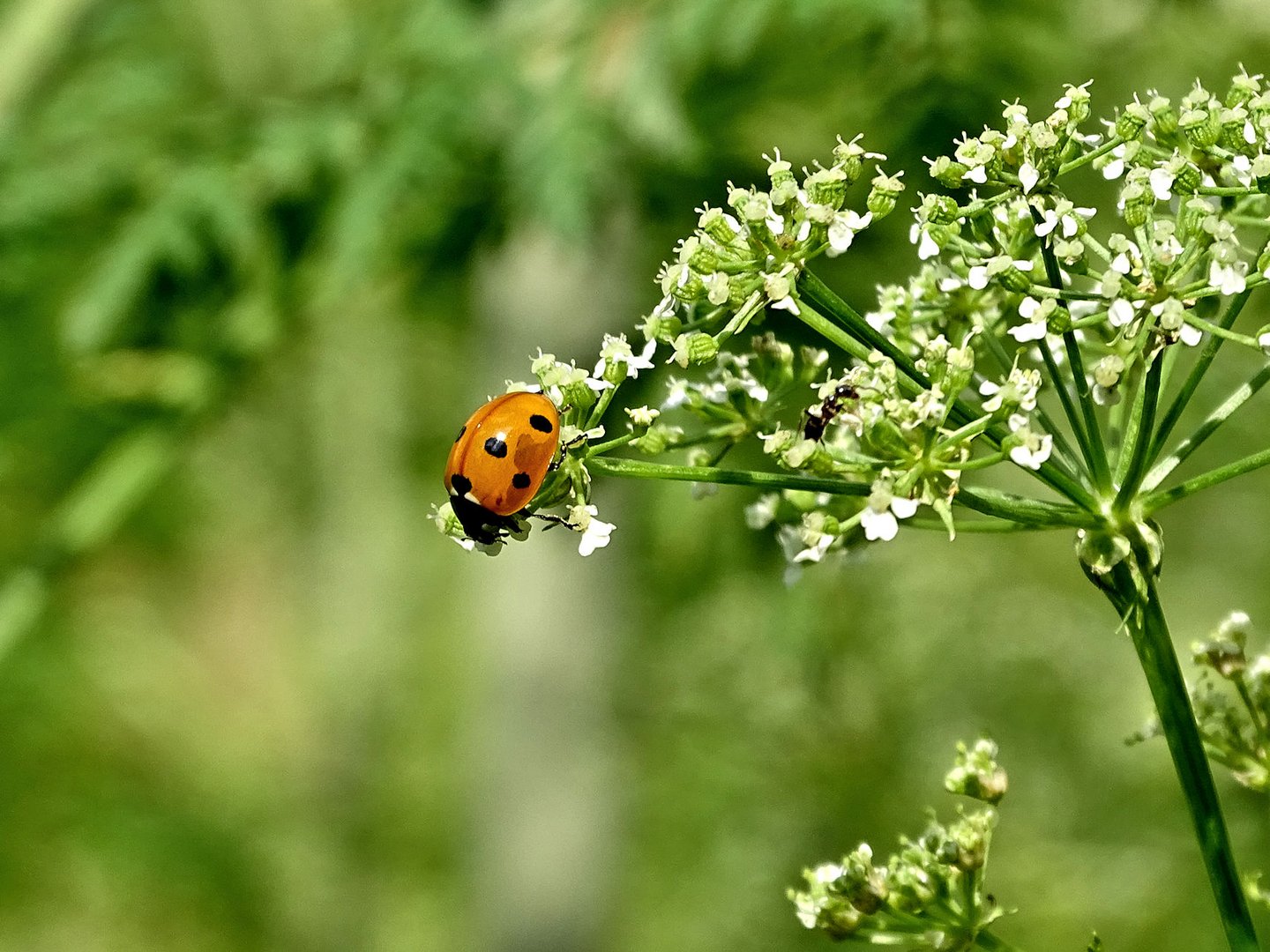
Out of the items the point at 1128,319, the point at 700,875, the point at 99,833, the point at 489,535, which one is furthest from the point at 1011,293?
the point at 99,833

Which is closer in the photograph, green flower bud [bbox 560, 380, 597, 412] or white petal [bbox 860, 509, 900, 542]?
white petal [bbox 860, 509, 900, 542]

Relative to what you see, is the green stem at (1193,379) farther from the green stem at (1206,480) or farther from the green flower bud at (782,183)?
the green flower bud at (782,183)

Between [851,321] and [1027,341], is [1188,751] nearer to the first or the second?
[1027,341]

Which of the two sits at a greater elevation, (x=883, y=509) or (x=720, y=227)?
(x=720, y=227)

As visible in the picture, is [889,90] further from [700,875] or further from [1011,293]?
[700,875]

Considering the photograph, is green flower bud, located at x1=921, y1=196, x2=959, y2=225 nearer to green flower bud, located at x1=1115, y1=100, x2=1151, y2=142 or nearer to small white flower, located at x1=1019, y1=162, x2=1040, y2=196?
Answer: small white flower, located at x1=1019, y1=162, x2=1040, y2=196

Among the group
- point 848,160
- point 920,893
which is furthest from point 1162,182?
point 920,893

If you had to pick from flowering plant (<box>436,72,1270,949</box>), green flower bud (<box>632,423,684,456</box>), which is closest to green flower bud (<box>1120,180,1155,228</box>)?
flowering plant (<box>436,72,1270,949</box>)

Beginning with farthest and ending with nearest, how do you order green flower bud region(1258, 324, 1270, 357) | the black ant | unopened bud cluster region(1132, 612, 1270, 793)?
unopened bud cluster region(1132, 612, 1270, 793)
the black ant
green flower bud region(1258, 324, 1270, 357)
